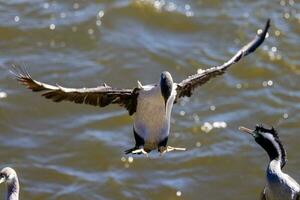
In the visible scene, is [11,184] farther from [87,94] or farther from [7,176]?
[87,94]

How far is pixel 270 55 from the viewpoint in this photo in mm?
17547

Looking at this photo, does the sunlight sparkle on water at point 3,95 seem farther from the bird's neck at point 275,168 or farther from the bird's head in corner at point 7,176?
the bird's neck at point 275,168

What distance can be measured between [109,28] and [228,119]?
357 cm

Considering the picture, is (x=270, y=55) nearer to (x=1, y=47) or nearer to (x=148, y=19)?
(x=148, y=19)

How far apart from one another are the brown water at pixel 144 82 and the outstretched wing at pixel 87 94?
10.4 ft

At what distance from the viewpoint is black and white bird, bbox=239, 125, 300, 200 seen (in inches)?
448

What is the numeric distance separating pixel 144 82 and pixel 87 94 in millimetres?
5709

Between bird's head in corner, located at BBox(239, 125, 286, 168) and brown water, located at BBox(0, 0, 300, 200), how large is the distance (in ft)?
9.17

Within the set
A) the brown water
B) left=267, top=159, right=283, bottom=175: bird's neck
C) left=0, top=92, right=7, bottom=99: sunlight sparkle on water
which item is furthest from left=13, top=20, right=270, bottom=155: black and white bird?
left=0, top=92, right=7, bottom=99: sunlight sparkle on water

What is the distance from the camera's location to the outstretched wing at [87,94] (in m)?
10.1

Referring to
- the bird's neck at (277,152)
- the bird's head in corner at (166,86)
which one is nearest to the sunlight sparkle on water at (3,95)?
the bird's head in corner at (166,86)

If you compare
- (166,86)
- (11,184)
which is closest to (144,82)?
(11,184)

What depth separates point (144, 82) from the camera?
54.9 feet

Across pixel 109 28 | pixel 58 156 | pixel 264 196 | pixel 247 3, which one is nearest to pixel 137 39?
pixel 109 28
